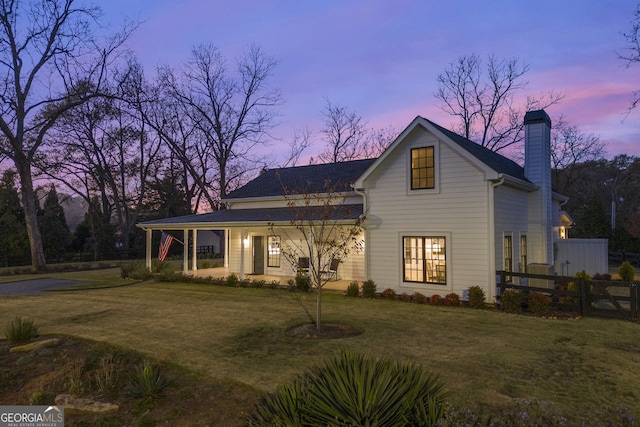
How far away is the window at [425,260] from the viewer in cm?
1274

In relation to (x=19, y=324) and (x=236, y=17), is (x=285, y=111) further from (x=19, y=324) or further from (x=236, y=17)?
(x=19, y=324)

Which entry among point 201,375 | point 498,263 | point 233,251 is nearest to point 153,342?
point 201,375

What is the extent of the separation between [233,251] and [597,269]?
1714 centimetres

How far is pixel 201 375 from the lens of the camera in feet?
20.6

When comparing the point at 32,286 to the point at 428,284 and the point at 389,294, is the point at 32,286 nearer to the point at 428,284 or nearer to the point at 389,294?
the point at 389,294

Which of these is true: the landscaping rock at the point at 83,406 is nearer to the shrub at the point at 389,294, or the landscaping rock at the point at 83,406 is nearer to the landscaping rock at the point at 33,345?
the landscaping rock at the point at 33,345

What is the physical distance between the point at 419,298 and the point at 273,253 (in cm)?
909

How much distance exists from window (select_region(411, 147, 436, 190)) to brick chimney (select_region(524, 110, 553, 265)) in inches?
202

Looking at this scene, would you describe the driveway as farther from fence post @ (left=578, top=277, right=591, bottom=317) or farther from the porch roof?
fence post @ (left=578, top=277, right=591, bottom=317)

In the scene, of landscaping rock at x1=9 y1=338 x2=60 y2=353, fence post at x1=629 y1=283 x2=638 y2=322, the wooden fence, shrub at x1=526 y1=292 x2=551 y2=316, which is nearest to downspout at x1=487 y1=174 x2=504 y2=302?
the wooden fence

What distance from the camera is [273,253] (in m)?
19.6

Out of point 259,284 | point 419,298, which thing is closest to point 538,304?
point 419,298

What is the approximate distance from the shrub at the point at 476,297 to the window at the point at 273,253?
1023 centimetres

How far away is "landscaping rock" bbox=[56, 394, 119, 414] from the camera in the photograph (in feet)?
17.9
